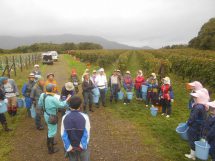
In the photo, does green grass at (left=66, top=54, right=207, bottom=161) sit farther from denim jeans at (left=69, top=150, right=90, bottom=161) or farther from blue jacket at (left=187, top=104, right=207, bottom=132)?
denim jeans at (left=69, top=150, right=90, bottom=161)

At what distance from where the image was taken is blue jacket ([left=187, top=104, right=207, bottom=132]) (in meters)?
5.98

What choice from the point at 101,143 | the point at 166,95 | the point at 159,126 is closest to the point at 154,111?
the point at 166,95

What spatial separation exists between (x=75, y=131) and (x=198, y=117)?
3.26 m

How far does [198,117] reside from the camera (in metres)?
6.09

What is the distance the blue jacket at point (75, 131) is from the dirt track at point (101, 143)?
2.58 m

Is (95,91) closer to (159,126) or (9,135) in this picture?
(159,126)

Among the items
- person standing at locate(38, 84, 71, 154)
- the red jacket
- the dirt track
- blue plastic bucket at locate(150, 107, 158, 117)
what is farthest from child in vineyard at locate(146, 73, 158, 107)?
person standing at locate(38, 84, 71, 154)

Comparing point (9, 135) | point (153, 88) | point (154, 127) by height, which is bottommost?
point (9, 135)

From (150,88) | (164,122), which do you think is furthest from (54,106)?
(150,88)

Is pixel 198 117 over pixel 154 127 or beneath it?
over

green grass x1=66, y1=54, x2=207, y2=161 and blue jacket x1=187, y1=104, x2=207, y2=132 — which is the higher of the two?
blue jacket x1=187, y1=104, x2=207, y2=132

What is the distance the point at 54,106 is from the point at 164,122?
4974mm

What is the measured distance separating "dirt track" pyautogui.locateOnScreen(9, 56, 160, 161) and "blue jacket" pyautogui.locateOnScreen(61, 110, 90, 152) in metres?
2.58

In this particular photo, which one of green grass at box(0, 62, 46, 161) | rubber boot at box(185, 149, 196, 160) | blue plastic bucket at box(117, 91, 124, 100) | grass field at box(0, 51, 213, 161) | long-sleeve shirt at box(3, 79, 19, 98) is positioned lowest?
green grass at box(0, 62, 46, 161)
